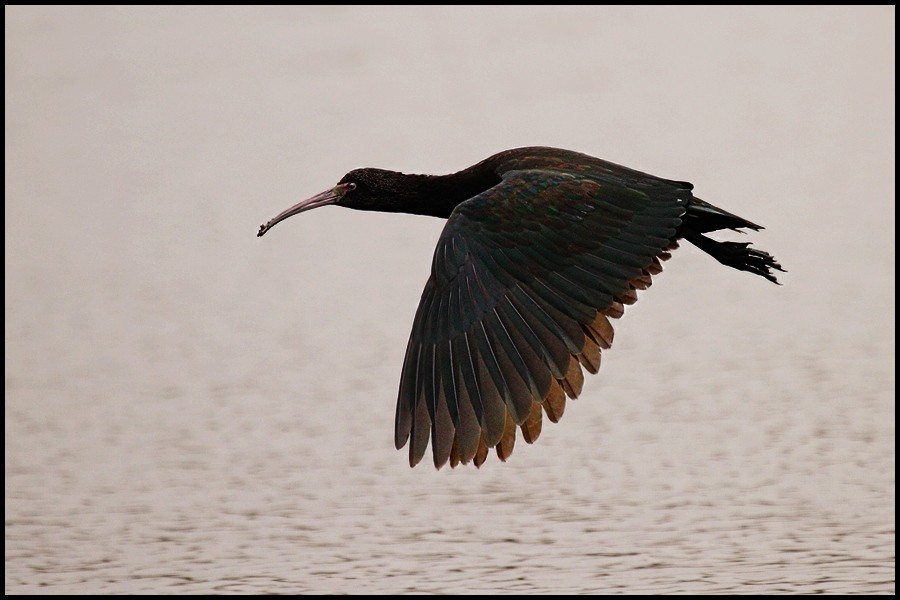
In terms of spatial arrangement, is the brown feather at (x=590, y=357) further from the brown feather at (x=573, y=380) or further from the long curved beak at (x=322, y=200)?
the long curved beak at (x=322, y=200)

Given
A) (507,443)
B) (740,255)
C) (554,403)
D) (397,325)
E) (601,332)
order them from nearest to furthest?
1. (507,443)
2. (601,332)
3. (554,403)
4. (740,255)
5. (397,325)

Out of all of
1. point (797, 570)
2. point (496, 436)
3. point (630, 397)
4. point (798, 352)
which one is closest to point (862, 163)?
point (798, 352)

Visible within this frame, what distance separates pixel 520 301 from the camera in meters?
6.27

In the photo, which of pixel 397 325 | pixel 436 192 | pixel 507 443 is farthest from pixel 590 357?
pixel 397 325

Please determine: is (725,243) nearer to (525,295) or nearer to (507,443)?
(525,295)

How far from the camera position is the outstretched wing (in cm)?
590

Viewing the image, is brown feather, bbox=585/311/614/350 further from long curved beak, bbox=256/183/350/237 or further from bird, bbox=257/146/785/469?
long curved beak, bbox=256/183/350/237

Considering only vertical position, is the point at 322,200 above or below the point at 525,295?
above

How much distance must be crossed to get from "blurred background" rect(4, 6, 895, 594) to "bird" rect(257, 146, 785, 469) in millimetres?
2166

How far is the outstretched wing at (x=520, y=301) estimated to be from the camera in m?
5.90

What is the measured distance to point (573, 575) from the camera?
8406 mm

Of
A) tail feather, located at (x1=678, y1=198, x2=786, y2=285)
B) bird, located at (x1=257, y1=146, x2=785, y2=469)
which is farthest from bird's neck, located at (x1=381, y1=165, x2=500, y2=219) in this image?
tail feather, located at (x1=678, y1=198, x2=786, y2=285)

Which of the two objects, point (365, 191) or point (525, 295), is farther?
point (365, 191)

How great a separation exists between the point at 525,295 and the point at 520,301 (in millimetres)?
42
